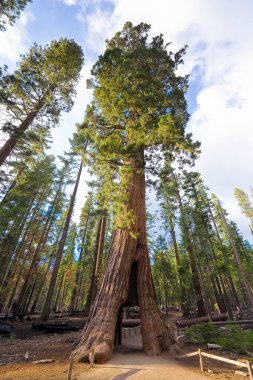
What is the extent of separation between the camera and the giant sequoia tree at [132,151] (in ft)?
24.0

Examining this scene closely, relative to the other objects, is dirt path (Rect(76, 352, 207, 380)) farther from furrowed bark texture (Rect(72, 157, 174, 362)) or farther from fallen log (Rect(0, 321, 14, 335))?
fallen log (Rect(0, 321, 14, 335))

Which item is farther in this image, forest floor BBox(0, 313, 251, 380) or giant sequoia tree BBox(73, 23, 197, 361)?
giant sequoia tree BBox(73, 23, 197, 361)

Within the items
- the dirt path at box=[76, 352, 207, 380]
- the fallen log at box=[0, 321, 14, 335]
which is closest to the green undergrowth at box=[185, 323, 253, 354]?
the dirt path at box=[76, 352, 207, 380]

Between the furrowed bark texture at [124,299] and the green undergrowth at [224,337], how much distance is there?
13.1 feet

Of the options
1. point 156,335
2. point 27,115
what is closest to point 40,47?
point 27,115

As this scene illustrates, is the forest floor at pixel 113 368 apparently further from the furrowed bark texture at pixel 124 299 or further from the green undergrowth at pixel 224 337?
the green undergrowth at pixel 224 337

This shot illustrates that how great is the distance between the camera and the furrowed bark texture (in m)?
6.60

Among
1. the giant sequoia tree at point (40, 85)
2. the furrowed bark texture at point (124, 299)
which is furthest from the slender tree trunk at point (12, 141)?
the furrowed bark texture at point (124, 299)

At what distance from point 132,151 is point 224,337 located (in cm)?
1054

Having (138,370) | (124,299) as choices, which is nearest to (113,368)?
(138,370)

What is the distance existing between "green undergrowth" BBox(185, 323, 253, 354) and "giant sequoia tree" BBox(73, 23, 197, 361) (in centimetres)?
400

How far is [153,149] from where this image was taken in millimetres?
10109

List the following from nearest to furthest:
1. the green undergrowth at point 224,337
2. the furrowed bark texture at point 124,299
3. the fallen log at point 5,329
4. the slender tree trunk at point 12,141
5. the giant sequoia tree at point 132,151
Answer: the furrowed bark texture at point 124,299 < the giant sequoia tree at point 132,151 < the green undergrowth at point 224,337 < the slender tree trunk at point 12,141 < the fallen log at point 5,329

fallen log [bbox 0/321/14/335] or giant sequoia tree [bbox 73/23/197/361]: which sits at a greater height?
giant sequoia tree [bbox 73/23/197/361]
